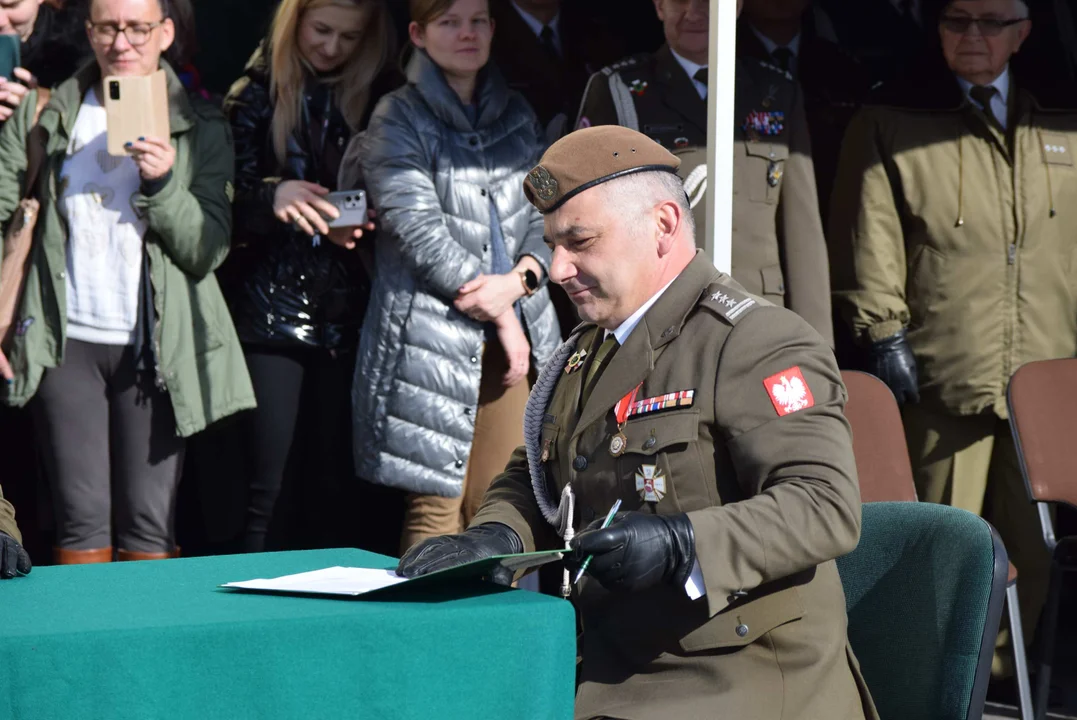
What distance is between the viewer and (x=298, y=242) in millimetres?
4312

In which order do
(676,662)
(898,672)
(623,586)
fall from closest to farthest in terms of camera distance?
(623,586) → (676,662) → (898,672)

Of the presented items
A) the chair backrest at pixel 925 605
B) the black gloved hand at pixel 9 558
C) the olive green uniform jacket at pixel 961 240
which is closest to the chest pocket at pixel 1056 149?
the olive green uniform jacket at pixel 961 240

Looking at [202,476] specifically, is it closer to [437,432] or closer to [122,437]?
[122,437]

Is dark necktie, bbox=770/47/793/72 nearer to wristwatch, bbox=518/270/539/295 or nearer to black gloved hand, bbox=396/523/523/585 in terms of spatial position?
wristwatch, bbox=518/270/539/295

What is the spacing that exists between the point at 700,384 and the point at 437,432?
1.96 meters

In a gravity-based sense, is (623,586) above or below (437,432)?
Result: above

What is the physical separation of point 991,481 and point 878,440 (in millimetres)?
849

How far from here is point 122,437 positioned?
412cm

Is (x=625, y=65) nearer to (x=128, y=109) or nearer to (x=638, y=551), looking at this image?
(x=128, y=109)

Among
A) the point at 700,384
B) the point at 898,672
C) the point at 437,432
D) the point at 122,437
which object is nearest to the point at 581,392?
the point at 700,384

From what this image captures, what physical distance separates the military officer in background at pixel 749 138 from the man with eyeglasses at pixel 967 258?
0.24m

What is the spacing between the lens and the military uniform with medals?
209cm

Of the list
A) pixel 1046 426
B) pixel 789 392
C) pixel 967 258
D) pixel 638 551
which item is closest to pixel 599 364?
pixel 789 392

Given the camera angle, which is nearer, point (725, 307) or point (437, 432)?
point (725, 307)
